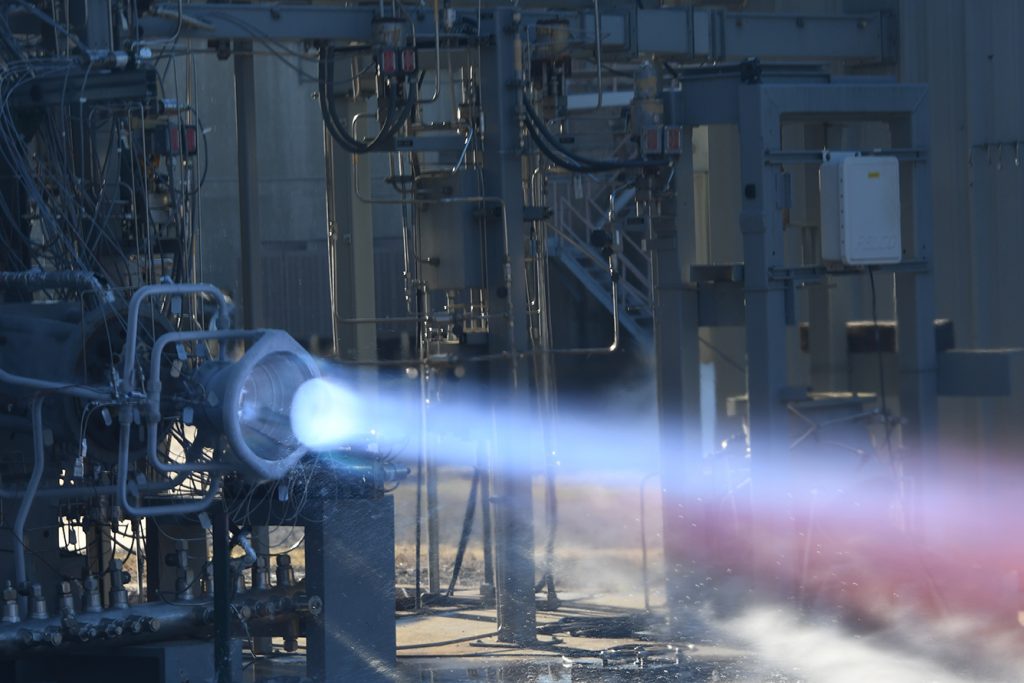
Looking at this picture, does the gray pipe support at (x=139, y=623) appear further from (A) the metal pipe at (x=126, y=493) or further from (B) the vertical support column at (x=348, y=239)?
→ (B) the vertical support column at (x=348, y=239)

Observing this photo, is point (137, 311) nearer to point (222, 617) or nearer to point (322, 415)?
point (322, 415)

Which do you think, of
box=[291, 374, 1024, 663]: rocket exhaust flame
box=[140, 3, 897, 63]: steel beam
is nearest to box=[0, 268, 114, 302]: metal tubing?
box=[291, 374, 1024, 663]: rocket exhaust flame

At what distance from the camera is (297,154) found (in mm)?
19375

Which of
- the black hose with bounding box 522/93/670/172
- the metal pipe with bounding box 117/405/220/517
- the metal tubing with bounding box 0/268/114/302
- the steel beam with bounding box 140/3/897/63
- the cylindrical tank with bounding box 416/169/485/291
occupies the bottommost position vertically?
the metal pipe with bounding box 117/405/220/517

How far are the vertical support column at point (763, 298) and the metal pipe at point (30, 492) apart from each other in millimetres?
4562

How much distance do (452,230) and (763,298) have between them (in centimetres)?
199

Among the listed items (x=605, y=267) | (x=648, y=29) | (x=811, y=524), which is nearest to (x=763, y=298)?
(x=811, y=524)

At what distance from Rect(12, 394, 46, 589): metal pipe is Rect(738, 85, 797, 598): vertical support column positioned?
4.56 meters

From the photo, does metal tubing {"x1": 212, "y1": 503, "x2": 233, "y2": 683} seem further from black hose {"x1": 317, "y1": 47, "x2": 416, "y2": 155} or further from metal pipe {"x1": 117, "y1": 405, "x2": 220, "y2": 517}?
black hose {"x1": 317, "y1": 47, "x2": 416, "y2": 155}

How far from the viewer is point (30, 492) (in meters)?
7.88

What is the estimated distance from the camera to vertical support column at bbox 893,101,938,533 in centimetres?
1116

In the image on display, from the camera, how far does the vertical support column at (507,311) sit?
10.2m

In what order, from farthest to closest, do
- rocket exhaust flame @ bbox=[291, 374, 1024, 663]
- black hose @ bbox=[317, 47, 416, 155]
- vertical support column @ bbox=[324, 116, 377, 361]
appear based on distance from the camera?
1. vertical support column @ bbox=[324, 116, 377, 361]
2. rocket exhaust flame @ bbox=[291, 374, 1024, 663]
3. black hose @ bbox=[317, 47, 416, 155]

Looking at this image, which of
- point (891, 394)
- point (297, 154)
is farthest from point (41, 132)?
point (297, 154)
